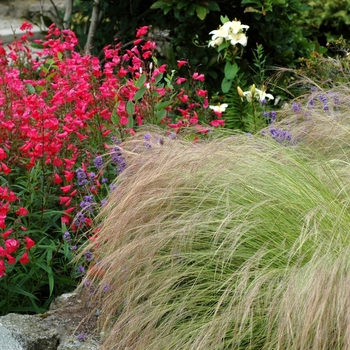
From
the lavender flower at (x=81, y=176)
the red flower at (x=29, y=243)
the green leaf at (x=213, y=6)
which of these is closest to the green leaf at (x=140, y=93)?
the lavender flower at (x=81, y=176)

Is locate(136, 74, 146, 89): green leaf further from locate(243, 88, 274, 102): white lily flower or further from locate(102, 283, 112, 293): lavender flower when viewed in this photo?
locate(102, 283, 112, 293): lavender flower

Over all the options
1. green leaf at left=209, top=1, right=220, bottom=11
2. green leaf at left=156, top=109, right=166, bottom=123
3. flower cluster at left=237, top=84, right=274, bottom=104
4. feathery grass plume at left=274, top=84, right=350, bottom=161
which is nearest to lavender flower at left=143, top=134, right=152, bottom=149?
green leaf at left=156, top=109, right=166, bottom=123

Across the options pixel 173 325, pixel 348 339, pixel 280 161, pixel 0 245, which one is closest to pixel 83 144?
pixel 0 245

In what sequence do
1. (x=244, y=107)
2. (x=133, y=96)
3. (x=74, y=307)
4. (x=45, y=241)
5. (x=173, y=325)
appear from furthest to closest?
(x=244, y=107) < (x=133, y=96) < (x=45, y=241) < (x=74, y=307) < (x=173, y=325)

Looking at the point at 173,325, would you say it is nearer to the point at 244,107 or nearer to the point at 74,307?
the point at 74,307

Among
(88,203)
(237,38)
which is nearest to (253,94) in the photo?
(237,38)

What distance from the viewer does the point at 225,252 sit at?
2607 mm

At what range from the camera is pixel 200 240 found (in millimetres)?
2736

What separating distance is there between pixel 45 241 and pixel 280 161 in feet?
3.52

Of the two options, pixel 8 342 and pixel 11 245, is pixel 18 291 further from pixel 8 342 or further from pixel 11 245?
pixel 8 342

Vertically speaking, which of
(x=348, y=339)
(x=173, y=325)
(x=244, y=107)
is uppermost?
(x=348, y=339)

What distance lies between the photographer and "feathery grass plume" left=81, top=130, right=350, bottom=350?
90.3 inches

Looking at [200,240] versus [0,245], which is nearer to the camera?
[200,240]

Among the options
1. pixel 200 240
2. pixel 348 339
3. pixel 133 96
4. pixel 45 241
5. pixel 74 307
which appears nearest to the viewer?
pixel 348 339
